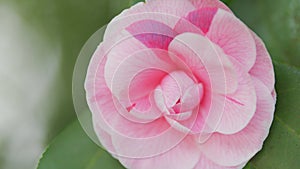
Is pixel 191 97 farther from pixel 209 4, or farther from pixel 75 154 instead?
pixel 75 154

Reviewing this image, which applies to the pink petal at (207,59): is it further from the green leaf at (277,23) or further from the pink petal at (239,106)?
the green leaf at (277,23)

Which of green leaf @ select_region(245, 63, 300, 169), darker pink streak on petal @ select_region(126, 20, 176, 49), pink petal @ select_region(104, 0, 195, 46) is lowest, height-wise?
green leaf @ select_region(245, 63, 300, 169)

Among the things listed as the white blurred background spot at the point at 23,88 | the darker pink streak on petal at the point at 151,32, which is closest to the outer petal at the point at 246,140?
the darker pink streak on petal at the point at 151,32

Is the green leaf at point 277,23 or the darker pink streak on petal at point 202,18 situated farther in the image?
the green leaf at point 277,23

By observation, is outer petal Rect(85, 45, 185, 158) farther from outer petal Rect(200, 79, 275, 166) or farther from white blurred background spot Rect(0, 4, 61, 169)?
white blurred background spot Rect(0, 4, 61, 169)

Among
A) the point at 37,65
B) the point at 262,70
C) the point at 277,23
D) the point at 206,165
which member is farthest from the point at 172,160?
the point at 37,65

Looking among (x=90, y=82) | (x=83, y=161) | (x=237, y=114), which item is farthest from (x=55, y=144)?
(x=237, y=114)

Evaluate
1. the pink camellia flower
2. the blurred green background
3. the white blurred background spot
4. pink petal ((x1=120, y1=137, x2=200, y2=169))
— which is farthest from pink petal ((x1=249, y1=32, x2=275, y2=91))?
the white blurred background spot
